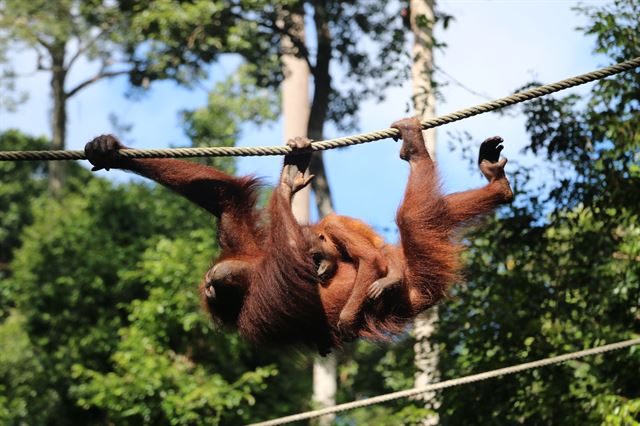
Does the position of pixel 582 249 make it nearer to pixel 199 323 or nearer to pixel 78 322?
pixel 199 323

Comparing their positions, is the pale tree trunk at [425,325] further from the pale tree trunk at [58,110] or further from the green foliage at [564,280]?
the pale tree trunk at [58,110]

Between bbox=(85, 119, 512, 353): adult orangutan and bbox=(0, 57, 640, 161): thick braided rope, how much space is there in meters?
0.24

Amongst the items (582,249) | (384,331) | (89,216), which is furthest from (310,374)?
(384,331)

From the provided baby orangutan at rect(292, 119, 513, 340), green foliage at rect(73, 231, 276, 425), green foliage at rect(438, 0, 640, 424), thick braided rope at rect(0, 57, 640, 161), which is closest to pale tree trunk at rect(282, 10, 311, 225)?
green foliage at rect(73, 231, 276, 425)

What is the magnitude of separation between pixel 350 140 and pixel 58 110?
22503mm

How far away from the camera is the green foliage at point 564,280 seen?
255 inches

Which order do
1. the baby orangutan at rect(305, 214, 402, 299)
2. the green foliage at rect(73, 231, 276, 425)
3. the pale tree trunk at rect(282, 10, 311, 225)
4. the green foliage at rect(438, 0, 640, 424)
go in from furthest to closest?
the pale tree trunk at rect(282, 10, 311, 225), the green foliage at rect(73, 231, 276, 425), the green foliage at rect(438, 0, 640, 424), the baby orangutan at rect(305, 214, 402, 299)

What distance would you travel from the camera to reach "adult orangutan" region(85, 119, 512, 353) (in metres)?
4.80

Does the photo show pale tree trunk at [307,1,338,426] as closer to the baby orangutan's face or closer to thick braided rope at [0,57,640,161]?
the baby orangutan's face

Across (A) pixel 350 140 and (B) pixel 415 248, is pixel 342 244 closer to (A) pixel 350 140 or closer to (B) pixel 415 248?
(B) pixel 415 248

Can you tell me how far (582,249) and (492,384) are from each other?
1175mm

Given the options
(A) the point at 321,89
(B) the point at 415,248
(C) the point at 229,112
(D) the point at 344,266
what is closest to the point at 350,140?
(B) the point at 415,248

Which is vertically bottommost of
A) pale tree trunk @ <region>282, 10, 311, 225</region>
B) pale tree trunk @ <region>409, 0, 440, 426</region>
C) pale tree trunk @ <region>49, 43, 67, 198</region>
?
pale tree trunk @ <region>409, 0, 440, 426</region>

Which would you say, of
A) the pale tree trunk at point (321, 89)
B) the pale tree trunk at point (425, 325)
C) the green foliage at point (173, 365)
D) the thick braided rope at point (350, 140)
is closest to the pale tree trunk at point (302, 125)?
the pale tree trunk at point (321, 89)
